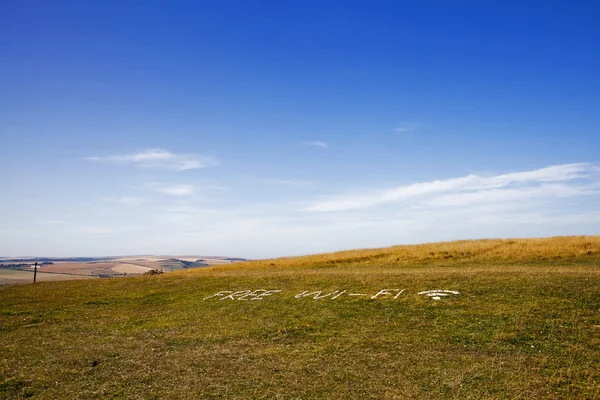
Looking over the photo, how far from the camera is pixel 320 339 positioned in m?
17.3

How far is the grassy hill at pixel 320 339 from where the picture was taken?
1224cm

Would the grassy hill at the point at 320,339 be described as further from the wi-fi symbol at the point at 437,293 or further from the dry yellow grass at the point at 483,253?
the dry yellow grass at the point at 483,253

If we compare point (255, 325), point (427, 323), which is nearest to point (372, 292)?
point (427, 323)

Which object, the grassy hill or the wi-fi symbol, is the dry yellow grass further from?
the wi-fi symbol

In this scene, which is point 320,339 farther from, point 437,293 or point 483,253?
point 483,253

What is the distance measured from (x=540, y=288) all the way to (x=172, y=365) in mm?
19328

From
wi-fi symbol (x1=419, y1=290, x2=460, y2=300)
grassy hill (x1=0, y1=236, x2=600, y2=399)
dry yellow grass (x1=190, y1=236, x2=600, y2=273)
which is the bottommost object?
grassy hill (x1=0, y1=236, x2=600, y2=399)

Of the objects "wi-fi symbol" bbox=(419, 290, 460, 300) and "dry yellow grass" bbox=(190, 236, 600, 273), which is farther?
"dry yellow grass" bbox=(190, 236, 600, 273)

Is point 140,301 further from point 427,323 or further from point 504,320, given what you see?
point 504,320

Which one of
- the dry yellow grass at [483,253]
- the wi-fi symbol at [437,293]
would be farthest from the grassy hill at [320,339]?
the dry yellow grass at [483,253]

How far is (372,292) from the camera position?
25031mm

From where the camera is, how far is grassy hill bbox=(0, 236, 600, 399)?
12241 millimetres

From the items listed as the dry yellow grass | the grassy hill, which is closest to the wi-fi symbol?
the grassy hill

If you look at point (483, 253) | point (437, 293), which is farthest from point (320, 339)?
point (483, 253)
